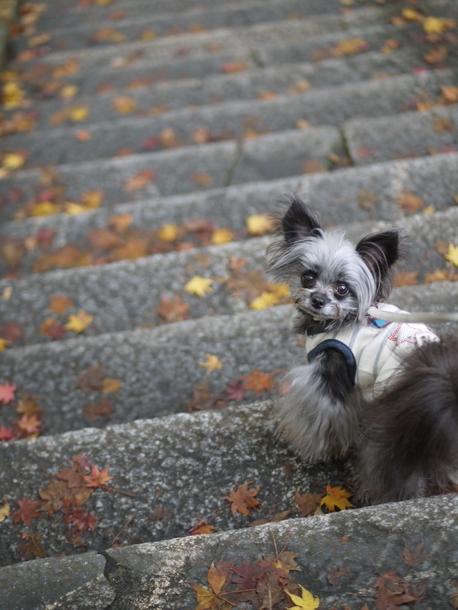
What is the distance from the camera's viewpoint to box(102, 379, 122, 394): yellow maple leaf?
3.71m

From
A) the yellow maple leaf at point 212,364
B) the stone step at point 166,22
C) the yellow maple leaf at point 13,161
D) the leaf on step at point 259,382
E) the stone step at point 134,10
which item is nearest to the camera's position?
the leaf on step at point 259,382

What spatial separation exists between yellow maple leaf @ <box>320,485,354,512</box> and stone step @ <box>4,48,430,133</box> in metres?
5.08

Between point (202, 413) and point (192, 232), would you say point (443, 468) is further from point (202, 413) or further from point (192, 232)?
point (192, 232)

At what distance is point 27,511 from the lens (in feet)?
9.45

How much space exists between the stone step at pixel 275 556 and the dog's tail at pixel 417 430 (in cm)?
19

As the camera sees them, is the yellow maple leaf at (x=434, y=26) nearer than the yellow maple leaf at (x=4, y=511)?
No

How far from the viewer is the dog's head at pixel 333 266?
2672 millimetres

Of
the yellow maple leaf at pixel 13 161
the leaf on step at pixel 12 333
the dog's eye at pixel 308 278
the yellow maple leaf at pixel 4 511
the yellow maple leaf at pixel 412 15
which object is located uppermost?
the yellow maple leaf at pixel 412 15

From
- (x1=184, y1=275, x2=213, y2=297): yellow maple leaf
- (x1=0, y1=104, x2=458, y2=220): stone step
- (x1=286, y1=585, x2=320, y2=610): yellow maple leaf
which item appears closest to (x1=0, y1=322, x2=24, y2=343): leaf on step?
(x1=184, y1=275, x2=213, y2=297): yellow maple leaf

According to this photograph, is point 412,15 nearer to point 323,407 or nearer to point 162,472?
point 323,407

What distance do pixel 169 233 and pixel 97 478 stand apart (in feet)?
8.25

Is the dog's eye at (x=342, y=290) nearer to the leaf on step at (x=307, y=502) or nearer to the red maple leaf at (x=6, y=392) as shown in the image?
the leaf on step at (x=307, y=502)

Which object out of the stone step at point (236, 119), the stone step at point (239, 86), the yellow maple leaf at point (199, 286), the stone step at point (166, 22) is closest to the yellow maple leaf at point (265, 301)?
the yellow maple leaf at point (199, 286)

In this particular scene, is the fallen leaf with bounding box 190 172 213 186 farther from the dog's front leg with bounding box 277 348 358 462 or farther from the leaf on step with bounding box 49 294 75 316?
the dog's front leg with bounding box 277 348 358 462
